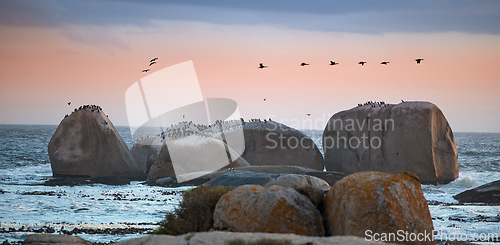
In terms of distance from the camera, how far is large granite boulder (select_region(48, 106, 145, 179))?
3017cm

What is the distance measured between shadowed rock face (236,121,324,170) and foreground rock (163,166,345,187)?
5087 mm

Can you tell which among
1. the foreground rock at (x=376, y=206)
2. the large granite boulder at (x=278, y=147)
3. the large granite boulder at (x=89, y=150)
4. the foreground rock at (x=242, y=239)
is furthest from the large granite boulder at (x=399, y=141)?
the foreground rock at (x=242, y=239)

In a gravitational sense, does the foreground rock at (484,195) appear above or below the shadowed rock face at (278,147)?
below

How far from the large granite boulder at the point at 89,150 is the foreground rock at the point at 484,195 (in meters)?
17.8

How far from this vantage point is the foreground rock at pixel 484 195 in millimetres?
22969

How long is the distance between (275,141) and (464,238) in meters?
18.3

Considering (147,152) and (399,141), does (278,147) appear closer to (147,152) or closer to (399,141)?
(399,141)

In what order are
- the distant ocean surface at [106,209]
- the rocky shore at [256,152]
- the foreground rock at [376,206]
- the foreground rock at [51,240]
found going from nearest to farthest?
the foreground rock at [376,206], the foreground rock at [51,240], the distant ocean surface at [106,209], the rocky shore at [256,152]

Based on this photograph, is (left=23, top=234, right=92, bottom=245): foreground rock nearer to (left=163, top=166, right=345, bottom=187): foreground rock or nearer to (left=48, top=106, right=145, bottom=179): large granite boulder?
(left=163, top=166, right=345, bottom=187): foreground rock

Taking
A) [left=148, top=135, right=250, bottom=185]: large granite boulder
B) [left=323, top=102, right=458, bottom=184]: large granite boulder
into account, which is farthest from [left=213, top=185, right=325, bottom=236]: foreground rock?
[left=323, top=102, right=458, bottom=184]: large granite boulder

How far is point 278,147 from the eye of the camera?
105 ft

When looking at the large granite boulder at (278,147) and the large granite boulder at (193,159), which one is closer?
the large granite boulder at (193,159)

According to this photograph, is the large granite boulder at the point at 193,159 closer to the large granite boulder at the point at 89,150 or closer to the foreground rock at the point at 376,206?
the large granite boulder at the point at 89,150

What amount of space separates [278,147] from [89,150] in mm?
10987
